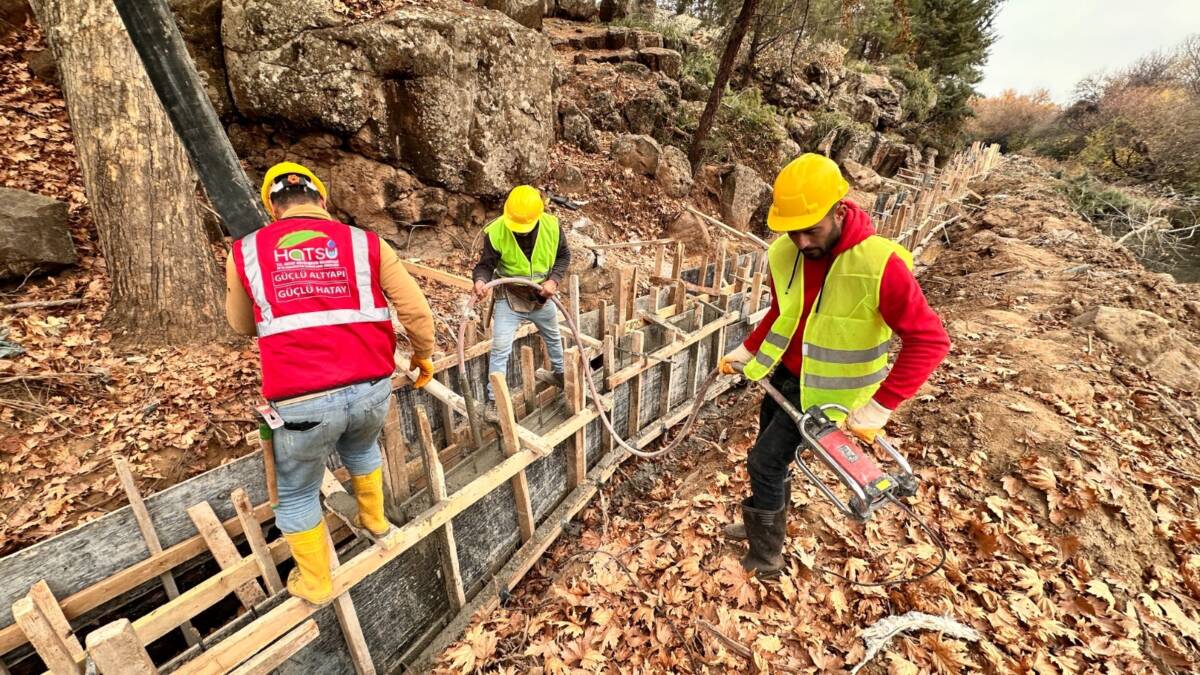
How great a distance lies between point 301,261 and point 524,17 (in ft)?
32.3

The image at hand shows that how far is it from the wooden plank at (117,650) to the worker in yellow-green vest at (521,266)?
7.89ft

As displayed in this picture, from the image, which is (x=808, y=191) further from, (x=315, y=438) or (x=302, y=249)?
(x=315, y=438)

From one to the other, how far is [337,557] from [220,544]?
704mm

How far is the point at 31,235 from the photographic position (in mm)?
4539

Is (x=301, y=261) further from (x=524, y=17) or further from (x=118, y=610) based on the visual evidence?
(x=524, y=17)

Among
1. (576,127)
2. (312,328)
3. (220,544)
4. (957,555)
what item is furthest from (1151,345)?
(576,127)

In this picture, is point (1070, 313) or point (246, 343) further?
point (1070, 313)

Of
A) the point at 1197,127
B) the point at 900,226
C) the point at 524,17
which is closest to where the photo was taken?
the point at 524,17

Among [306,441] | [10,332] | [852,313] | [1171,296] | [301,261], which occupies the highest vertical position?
[301,261]

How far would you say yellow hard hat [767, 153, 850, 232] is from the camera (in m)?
2.25

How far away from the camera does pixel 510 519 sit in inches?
158

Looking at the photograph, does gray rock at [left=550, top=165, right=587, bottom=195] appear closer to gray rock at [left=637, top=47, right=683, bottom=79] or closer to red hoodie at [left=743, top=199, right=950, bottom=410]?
gray rock at [left=637, top=47, right=683, bottom=79]

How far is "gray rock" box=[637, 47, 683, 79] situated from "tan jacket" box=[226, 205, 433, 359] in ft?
50.7

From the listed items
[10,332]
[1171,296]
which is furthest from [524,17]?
[1171,296]
